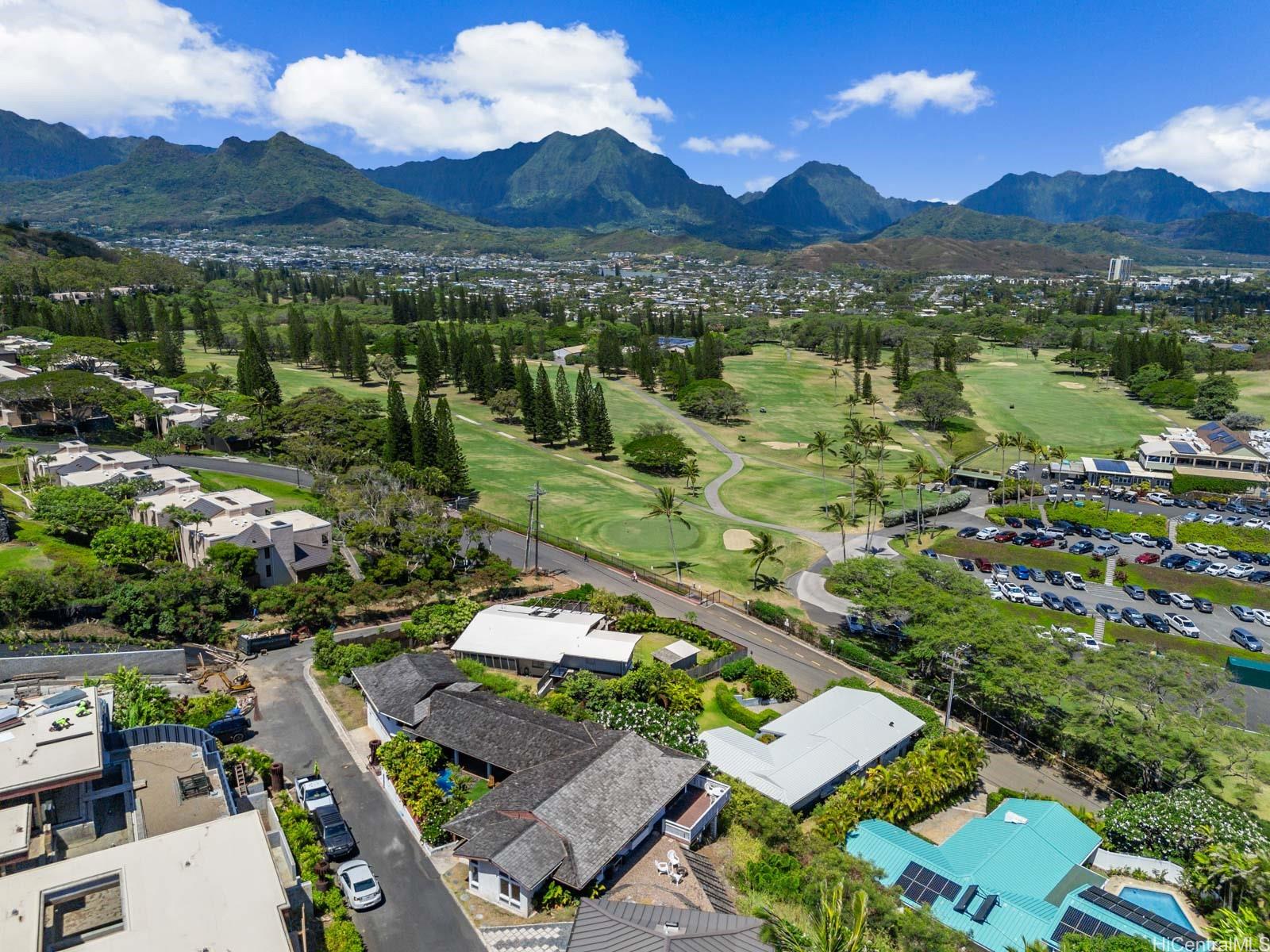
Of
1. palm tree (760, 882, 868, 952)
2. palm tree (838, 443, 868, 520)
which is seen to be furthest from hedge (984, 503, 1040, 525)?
palm tree (760, 882, 868, 952)

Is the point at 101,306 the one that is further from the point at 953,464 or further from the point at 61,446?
the point at 953,464

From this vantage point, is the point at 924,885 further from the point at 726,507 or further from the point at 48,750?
the point at 726,507

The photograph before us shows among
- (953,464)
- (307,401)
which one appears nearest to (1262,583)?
(953,464)

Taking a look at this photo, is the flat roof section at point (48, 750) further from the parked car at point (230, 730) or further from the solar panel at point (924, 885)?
the solar panel at point (924, 885)

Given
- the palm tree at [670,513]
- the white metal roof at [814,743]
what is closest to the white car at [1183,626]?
the white metal roof at [814,743]

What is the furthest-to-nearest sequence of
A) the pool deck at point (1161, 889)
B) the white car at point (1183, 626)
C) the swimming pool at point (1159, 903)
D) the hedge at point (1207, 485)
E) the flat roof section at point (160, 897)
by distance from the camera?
the hedge at point (1207, 485) → the white car at point (1183, 626) → the pool deck at point (1161, 889) → the swimming pool at point (1159, 903) → the flat roof section at point (160, 897)

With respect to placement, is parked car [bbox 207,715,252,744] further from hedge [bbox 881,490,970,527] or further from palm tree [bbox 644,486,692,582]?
hedge [bbox 881,490,970,527]
